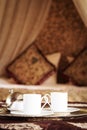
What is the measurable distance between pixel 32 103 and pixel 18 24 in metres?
2.88

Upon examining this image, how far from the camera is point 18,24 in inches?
169

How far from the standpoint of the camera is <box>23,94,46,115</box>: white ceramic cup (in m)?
1.52

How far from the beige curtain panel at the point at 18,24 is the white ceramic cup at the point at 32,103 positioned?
279 centimetres

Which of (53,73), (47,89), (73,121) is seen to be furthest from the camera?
(53,73)

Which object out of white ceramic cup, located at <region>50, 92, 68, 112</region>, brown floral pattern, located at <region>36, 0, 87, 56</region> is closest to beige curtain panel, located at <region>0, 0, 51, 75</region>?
brown floral pattern, located at <region>36, 0, 87, 56</region>

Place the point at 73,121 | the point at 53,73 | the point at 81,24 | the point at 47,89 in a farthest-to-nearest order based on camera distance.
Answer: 1. the point at 81,24
2. the point at 53,73
3. the point at 47,89
4. the point at 73,121

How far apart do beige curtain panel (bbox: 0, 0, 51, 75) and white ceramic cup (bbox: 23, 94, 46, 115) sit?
2792mm

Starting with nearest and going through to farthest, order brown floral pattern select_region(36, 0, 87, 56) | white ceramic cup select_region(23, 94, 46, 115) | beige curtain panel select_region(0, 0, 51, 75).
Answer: white ceramic cup select_region(23, 94, 46, 115)
beige curtain panel select_region(0, 0, 51, 75)
brown floral pattern select_region(36, 0, 87, 56)

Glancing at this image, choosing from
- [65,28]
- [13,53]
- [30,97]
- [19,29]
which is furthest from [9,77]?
Result: [30,97]

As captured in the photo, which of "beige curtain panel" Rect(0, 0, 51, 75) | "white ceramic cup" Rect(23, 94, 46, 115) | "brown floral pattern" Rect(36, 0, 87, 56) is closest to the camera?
"white ceramic cup" Rect(23, 94, 46, 115)

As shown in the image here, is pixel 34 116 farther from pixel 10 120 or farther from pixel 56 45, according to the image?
pixel 56 45

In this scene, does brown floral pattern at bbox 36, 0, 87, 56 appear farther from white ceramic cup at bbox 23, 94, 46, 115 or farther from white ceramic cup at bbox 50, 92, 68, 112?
white ceramic cup at bbox 23, 94, 46, 115

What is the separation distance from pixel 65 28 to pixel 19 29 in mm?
722

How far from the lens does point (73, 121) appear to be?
1.43 metres
